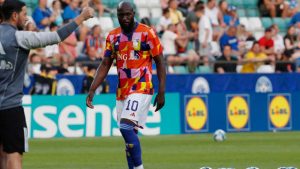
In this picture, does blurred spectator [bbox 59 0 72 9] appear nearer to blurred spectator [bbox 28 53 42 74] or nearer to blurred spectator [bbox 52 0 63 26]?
blurred spectator [bbox 52 0 63 26]

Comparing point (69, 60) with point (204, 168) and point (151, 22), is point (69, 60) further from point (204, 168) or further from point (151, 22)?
point (204, 168)

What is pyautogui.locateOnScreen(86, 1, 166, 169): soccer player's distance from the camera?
12.7 meters

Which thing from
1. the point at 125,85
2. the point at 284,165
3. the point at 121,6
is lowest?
the point at 284,165

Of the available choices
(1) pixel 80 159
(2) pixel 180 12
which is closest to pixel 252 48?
(2) pixel 180 12

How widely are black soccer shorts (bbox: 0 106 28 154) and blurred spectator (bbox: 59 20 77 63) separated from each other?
14051 mm

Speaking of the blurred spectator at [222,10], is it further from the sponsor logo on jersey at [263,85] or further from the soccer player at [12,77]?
the soccer player at [12,77]

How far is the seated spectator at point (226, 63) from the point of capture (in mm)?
25895

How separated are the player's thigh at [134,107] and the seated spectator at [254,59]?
13.6 meters

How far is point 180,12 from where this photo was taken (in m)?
27.4

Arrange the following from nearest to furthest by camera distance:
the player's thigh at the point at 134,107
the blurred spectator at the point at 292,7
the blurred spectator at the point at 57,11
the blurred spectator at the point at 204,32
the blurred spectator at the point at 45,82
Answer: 1. the player's thigh at the point at 134,107
2. the blurred spectator at the point at 45,82
3. the blurred spectator at the point at 57,11
4. the blurred spectator at the point at 204,32
5. the blurred spectator at the point at 292,7

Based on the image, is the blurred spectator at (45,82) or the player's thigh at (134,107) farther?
the blurred spectator at (45,82)

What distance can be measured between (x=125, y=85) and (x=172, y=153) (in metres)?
5.06

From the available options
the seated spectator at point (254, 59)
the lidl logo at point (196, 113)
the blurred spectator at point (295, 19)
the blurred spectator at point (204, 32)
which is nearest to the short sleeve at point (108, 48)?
the lidl logo at point (196, 113)

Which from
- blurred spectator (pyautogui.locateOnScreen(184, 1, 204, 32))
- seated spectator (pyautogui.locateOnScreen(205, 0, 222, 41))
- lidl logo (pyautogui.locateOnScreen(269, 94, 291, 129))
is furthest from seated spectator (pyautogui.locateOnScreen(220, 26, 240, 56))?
lidl logo (pyautogui.locateOnScreen(269, 94, 291, 129))
